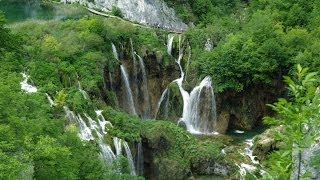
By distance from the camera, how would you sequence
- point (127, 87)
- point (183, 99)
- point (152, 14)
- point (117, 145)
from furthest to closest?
point (152, 14) < point (183, 99) < point (127, 87) < point (117, 145)

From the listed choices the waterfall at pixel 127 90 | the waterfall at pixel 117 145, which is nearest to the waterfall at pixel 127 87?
the waterfall at pixel 127 90

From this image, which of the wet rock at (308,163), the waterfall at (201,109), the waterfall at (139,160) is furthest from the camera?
the waterfall at (201,109)

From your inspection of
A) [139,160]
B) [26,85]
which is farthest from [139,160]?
[26,85]

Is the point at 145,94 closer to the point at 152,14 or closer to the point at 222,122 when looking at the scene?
the point at 222,122

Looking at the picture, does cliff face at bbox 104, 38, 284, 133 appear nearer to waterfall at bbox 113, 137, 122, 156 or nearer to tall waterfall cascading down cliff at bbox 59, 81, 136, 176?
tall waterfall cascading down cliff at bbox 59, 81, 136, 176

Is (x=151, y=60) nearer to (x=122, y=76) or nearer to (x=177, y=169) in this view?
(x=122, y=76)

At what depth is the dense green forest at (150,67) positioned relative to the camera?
1204 cm

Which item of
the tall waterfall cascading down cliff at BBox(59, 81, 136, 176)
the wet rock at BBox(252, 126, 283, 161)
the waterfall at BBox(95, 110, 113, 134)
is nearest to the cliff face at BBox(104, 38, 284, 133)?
the wet rock at BBox(252, 126, 283, 161)

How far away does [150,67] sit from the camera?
32.8 m

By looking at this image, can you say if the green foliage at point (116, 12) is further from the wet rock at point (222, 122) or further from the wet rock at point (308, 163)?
the wet rock at point (308, 163)

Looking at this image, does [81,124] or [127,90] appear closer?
[81,124]

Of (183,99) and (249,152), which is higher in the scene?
(183,99)

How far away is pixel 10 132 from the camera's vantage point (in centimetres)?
1264

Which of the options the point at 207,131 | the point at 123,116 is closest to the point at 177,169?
the point at 123,116
